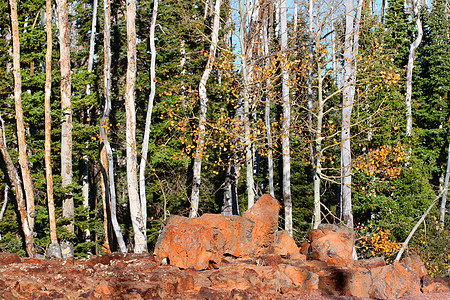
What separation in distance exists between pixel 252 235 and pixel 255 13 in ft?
28.9

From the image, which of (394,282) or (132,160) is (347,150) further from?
(132,160)

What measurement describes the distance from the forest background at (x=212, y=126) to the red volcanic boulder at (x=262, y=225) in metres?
2.46

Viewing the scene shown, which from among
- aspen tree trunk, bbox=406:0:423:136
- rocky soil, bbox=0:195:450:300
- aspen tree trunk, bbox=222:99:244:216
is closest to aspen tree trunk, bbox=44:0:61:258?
rocky soil, bbox=0:195:450:300

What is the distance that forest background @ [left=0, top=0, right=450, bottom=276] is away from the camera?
49.7ft

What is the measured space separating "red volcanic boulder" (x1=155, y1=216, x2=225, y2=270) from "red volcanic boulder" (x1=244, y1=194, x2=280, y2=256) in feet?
5.44

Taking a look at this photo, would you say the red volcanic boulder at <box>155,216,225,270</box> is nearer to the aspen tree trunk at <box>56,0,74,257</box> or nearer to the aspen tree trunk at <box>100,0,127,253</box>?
the aspen tree trunk at <box>100,0,127,253</box>

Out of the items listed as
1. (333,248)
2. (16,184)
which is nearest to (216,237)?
(333,248)

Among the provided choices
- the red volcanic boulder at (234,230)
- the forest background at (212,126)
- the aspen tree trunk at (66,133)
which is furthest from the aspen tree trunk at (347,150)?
the aspen tree trunk at (66,133)

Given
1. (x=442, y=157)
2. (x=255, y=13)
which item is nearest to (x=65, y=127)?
(x=255, y=13)

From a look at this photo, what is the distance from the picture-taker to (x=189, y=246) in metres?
9.84

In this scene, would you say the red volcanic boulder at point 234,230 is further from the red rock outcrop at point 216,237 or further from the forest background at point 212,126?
the forest background at point 212,126

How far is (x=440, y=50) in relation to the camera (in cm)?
2202

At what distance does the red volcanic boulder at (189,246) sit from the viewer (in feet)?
32.2

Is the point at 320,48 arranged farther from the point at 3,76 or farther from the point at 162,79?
the point at 3,76
